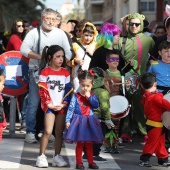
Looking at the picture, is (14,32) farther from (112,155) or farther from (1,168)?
(1,168)

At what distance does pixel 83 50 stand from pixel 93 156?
219 centimetres

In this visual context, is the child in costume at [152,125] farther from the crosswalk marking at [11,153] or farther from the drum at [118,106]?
the crosswalk marking at [11,153]

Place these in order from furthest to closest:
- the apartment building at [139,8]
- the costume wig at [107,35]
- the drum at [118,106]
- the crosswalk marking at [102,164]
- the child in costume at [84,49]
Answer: the apartment building at [139,8], the child in costume at [84,49], the costume wig at [107,35], the drum at [118,106], the crosswalk marking at [102,164]

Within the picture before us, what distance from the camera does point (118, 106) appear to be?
970 centimetres

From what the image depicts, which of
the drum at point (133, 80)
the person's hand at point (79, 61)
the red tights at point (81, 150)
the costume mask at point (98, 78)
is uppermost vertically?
→ the person's hand at point (79, 61)

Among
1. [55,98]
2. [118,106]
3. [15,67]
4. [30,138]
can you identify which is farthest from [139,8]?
[55,98]

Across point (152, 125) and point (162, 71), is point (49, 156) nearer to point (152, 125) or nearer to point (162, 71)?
point (152, 125)

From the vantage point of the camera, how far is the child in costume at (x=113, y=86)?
9.95 metres

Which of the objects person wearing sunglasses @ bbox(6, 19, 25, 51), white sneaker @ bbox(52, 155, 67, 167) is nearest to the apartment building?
person wearing sunglasses @ bbox(6, 19, 25, 51)

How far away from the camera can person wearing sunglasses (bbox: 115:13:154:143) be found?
11148 millimetres

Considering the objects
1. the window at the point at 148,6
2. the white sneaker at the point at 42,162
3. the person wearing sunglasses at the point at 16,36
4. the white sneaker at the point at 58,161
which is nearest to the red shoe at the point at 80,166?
the white sneaker at the point at 58,161

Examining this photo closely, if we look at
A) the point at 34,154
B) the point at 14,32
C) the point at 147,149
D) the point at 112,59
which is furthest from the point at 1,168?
the point at 14,32

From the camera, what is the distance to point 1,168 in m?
8.42

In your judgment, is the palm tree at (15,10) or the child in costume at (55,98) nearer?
the child in costume at (55,98)
